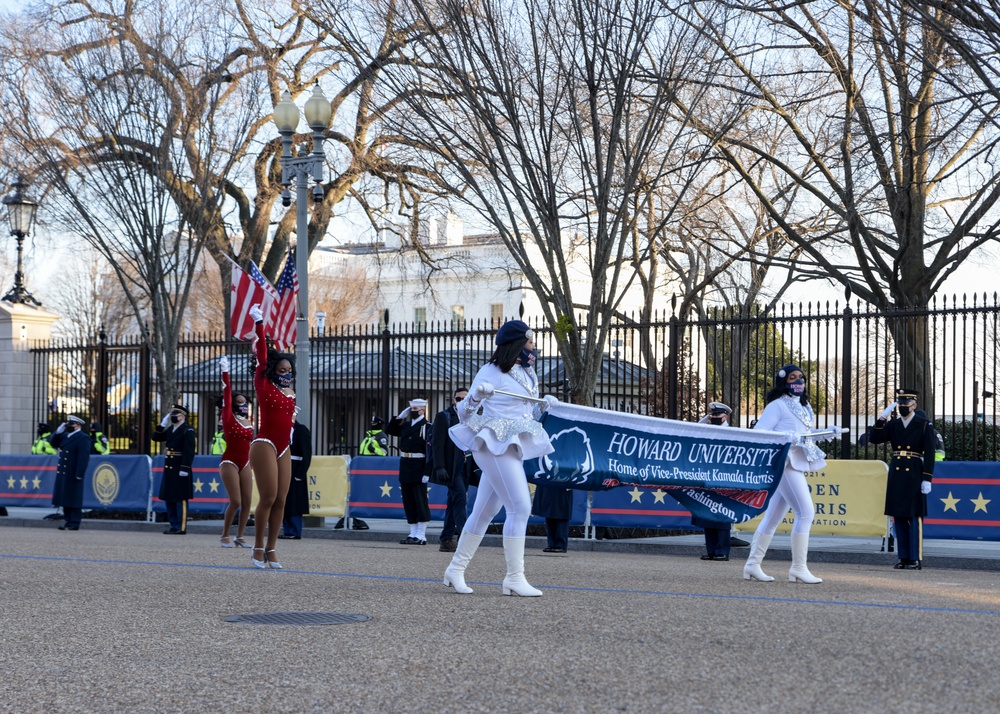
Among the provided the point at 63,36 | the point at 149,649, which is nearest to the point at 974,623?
the point at 149,649

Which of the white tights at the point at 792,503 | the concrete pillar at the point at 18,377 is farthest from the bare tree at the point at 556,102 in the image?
the concrete pillar at the point at 18,377

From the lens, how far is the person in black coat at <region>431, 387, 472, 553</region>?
1516 centimetres

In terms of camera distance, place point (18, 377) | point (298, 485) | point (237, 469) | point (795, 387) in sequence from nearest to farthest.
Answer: point (795, 387) < point (237, 469) < point (298, 485) < point (18, 377)

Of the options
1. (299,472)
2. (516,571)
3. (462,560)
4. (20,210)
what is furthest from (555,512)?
(20,210)

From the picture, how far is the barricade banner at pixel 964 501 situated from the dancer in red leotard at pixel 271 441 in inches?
299

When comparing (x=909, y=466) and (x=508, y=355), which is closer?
(x=508, y=355)

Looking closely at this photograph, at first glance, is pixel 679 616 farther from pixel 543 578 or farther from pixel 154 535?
pixel 154 535

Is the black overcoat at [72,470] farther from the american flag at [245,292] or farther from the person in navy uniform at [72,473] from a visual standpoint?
the american flag at [245,292]

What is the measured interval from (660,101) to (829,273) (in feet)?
28.2

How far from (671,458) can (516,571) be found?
91.1 inches

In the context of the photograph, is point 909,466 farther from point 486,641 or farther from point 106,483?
point 106,483

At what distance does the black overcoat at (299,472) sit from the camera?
55.7ft

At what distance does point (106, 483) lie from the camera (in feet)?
71.1

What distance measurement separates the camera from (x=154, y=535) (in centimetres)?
1862
